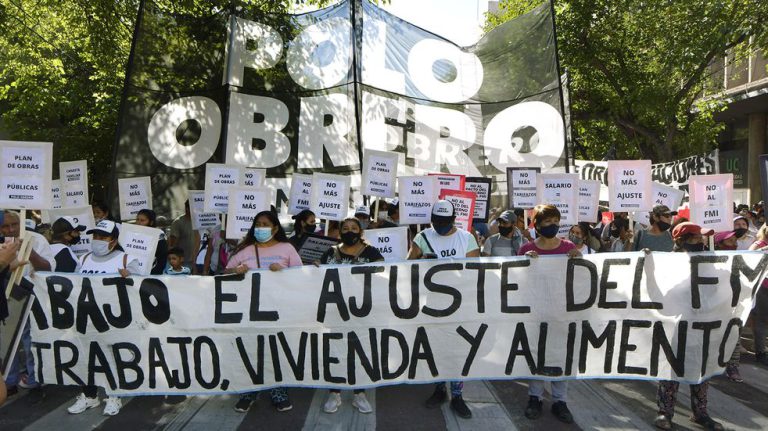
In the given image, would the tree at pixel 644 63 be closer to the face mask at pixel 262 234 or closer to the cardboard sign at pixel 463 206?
the cardboard sign at pixel 463 206

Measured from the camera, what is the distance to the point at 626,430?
4.86 meters

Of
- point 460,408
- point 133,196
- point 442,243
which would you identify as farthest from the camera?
point 133,196

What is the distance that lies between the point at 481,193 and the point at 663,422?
4106 millimetres

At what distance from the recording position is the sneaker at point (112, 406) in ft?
17.0

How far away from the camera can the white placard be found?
8.12 meters

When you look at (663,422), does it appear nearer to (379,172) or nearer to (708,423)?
(708,423)

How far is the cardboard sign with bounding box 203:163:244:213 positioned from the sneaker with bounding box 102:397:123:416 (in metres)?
2.78

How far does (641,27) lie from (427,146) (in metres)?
11.7

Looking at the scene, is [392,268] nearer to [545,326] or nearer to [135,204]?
[545,326]

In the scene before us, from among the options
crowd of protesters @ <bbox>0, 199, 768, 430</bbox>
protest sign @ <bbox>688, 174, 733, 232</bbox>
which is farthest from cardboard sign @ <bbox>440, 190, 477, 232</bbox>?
protest sign @ <bbox>688, 174, 733, 232</bbox>

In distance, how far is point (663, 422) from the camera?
4891mm

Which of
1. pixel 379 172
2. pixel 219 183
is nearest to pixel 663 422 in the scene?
pixel 379 172

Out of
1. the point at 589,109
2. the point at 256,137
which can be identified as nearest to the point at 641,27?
the point at 589,109

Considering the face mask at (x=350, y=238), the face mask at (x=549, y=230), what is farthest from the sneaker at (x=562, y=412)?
the face mask at (x=350, y=238)
